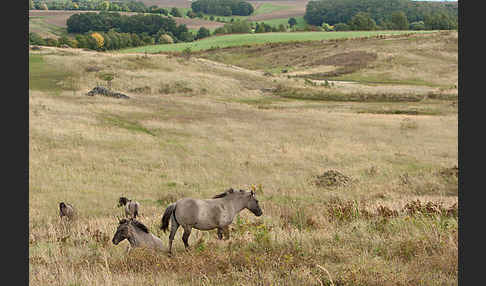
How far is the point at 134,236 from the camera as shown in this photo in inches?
373

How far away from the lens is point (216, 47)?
15250 centimetres

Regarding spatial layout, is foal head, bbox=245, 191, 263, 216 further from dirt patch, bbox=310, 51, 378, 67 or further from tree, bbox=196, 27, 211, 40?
tree, bbox=196, 27, 211, 40

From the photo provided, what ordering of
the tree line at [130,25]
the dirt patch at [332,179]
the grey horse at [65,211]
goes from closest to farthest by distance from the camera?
the grey horse at [65,211] < the dirt patch at [332,179] < the tree line at [130,25]

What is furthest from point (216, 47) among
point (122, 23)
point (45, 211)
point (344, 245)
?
point (344, 245)

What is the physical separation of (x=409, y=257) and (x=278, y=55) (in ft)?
426

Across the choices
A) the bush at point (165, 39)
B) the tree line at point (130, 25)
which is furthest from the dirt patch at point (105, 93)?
the tree line at point (130, 25)

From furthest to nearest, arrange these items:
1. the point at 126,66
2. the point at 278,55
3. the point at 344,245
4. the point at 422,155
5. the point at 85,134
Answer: the point at 278,55, the point at 126,66, the point at 85,134, the point at 422,155, the point at 344,245

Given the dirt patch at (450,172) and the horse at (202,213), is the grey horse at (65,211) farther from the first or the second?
the dirt patch at (450,172)

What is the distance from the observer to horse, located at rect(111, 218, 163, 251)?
940 centimetres

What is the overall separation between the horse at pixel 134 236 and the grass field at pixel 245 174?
453mm

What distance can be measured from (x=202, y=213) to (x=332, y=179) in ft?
52.7

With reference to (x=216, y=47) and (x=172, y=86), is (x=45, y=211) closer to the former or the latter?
(x=172, y=86)

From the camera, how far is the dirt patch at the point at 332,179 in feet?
79.3

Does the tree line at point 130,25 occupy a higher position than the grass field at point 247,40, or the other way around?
the tree line at point 130,25
